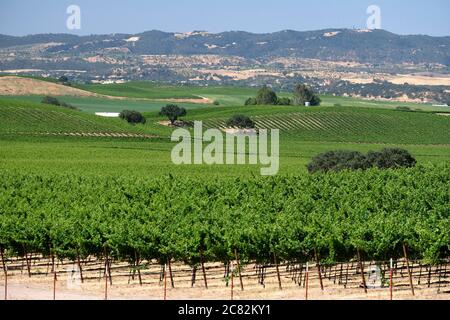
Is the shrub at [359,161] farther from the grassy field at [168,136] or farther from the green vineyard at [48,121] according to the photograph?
the green vineyard at [48,121]

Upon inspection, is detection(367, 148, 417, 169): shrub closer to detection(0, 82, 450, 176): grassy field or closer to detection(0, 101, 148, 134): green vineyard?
detection(0, 82, 450, 176): grassy field

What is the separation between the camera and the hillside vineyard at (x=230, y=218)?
117ft

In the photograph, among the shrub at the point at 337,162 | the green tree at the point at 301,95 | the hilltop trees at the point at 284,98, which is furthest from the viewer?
the green tree at the point at 301,95

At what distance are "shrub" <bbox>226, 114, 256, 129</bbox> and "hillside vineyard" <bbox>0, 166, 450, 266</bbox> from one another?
70284 mm

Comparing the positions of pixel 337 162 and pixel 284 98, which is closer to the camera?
pixel 337 162

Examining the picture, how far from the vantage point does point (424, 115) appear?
140 metres

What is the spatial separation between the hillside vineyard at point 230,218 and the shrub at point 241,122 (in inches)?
2767

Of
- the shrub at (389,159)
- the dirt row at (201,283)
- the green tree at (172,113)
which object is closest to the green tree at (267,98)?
the green tree at (172,113)

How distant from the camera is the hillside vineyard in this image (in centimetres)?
3578

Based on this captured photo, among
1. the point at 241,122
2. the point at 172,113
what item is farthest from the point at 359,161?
the point at 172,113

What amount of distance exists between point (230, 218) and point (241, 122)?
8613cm

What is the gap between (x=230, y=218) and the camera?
1602 inches

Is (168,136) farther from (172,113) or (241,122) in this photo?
(172,113)
